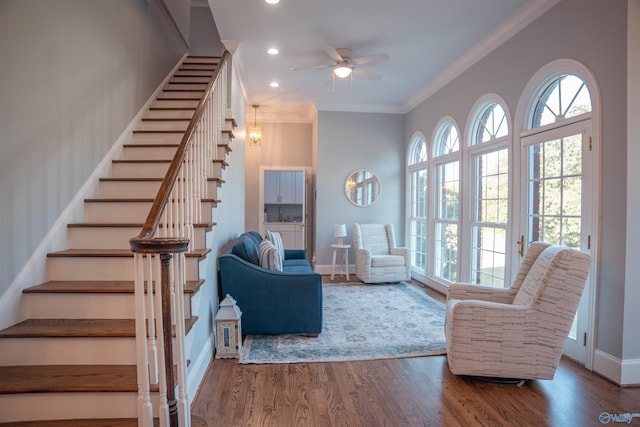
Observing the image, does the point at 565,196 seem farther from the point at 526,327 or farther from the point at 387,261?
→ the point at 387,261

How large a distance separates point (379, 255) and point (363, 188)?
4.54 ft

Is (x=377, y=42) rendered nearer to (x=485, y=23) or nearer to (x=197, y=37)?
(x=485, y=23)

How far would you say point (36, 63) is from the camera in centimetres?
247

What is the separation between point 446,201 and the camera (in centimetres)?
541

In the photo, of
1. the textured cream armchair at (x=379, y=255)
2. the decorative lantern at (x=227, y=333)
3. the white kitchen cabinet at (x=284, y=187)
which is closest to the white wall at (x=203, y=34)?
the white kitchen cabinet at (x=284, y=187)

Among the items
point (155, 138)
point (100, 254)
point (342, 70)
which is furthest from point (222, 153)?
point (342, 70)

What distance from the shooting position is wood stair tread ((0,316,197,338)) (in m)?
2.07

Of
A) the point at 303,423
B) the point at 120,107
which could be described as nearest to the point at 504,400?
the point at 303,423

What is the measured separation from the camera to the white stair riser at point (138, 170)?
3.63 metres

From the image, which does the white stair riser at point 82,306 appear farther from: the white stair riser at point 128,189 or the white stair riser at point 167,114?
the white stair riser at point 167,114

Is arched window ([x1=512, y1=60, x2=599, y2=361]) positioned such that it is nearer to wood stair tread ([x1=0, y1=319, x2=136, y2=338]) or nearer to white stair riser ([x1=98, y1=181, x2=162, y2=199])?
wood stair tread ([x1=0, y1=319, x2=136, y2=338])

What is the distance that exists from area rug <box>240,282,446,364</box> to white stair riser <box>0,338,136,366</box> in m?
1.04

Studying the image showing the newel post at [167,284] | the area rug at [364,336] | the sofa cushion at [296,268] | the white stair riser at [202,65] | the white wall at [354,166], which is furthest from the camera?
the white wall at [354,166]

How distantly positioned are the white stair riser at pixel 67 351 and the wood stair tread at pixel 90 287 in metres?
0.33
